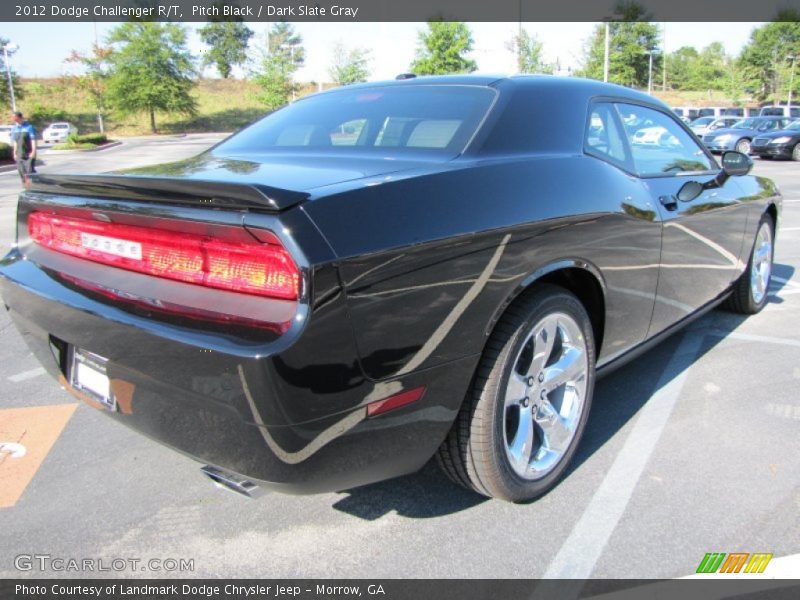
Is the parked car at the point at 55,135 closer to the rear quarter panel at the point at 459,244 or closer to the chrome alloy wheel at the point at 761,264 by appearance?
the chrome alloy wheel at the point at 761,264

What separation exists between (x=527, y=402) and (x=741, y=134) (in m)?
25.2

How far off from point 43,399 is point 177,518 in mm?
1565

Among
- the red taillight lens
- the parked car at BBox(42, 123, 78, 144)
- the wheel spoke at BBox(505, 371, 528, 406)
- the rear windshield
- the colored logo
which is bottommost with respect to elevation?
the colored logo

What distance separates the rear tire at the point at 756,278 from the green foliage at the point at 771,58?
58193 millimetres

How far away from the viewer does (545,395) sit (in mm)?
2486

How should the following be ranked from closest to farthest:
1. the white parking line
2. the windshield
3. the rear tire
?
the white parking line
the rear tire
the windshield

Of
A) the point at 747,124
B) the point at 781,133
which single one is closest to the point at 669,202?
the point at 781,133

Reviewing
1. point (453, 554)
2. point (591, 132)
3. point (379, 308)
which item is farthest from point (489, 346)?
point (591, 132)

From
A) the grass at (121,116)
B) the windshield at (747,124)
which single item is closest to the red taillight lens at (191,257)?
the windshield at (747,124)

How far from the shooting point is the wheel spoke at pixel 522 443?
2.35 m

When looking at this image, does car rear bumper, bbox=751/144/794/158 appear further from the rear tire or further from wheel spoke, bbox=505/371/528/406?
wheel spoke, bbox=505/371/528/406

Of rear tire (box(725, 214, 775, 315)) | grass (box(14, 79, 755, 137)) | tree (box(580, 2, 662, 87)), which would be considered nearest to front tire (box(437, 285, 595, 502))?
rear tire (box(725, 214, 775, 315))

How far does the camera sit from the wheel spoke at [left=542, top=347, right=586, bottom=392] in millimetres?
2475

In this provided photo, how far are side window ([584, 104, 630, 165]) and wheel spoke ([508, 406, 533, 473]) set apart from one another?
1188mm
